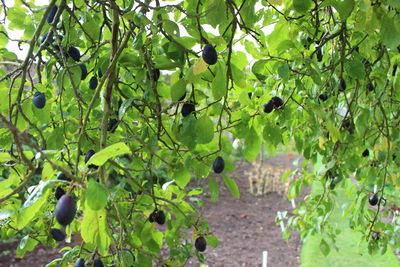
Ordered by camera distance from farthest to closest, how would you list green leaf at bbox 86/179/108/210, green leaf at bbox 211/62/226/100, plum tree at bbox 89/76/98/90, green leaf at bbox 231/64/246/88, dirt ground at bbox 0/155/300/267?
dirt ground at bbox 0/155/300/267, plum tree at bbox 89/76/98/90, green leaf at bbox 231/64/246/88, green leaf at bbox 211/62/226/100, green leaf at bbox 86/179/108/210

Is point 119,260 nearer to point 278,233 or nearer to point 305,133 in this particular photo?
point 305,133

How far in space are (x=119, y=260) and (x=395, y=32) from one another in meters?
0.84

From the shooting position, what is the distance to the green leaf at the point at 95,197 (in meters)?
0.63

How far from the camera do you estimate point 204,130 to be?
0.96 m

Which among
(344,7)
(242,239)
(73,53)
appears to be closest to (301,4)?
(344,7)

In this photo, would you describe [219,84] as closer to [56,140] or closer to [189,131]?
[189,131]

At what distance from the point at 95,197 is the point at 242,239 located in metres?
5.32

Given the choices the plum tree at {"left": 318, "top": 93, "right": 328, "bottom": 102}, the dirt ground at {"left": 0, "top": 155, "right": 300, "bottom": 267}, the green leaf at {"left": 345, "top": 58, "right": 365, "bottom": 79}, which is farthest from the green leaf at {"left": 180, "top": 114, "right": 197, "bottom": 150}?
the dirt ground at {"left": 0, "top": 155, "right": 300, "bottom": 267}

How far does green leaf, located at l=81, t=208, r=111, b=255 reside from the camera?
2.37ft

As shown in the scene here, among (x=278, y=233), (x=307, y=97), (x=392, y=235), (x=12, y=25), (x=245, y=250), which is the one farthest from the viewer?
(x=278, y=233)

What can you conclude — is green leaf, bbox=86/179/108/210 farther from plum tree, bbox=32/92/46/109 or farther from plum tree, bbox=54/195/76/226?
plum tree, bbox=32/92/46/109

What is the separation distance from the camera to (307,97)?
5.06 feet

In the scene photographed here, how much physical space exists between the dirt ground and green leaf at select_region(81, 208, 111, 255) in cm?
265

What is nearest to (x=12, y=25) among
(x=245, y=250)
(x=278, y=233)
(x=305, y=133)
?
(x=305, y=133)
